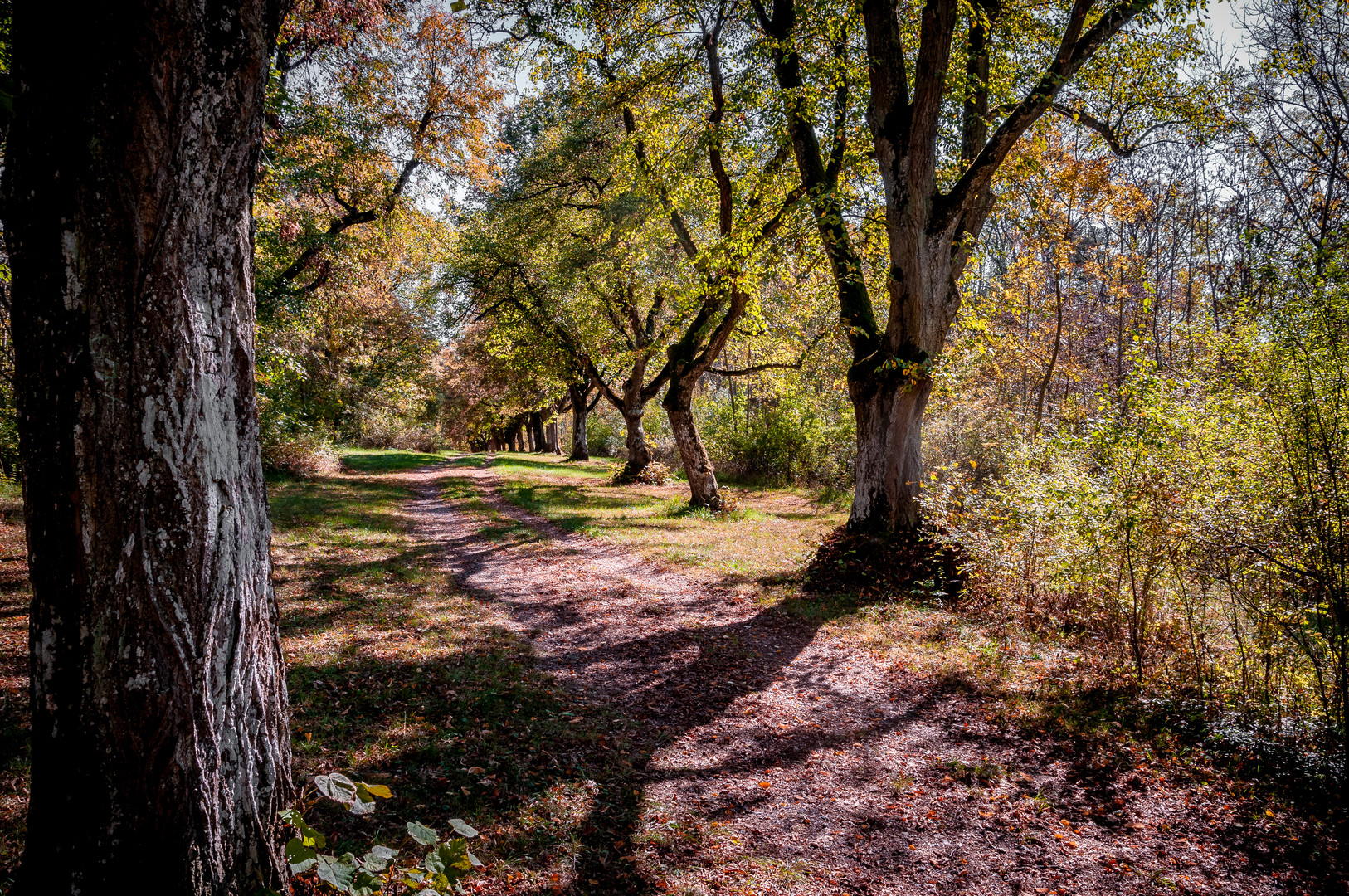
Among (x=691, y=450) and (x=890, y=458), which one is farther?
(x=691, y=450)

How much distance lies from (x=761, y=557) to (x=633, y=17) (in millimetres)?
9547

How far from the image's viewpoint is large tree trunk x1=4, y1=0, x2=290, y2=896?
6.54 feet

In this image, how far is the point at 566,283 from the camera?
17750mm

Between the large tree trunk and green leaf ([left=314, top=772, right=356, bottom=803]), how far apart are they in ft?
1.28

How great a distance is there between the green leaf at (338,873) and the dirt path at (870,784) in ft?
5.85

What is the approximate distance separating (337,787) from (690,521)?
11262mm

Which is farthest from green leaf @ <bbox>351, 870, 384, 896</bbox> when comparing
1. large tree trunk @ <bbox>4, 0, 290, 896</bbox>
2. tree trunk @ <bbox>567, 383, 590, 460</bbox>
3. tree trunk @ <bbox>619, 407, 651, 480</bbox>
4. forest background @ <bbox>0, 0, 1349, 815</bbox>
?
tree trunk @ <bbox>567, 383, 590, 460</bbox>

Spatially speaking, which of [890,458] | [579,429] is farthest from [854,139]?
[579,429]

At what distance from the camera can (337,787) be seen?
88.7 inches

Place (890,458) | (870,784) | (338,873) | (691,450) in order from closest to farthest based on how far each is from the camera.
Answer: (338,873)
(870,784)
(890,458)
(691,450)

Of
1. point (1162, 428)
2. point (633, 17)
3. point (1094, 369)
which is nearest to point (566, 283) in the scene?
point (633, 17)

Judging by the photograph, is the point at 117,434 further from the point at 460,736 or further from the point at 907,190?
the point at 907,190

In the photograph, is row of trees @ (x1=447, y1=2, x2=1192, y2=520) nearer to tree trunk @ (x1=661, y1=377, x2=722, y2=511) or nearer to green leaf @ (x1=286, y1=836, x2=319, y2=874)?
tree trunk @ (x1=661, y1=377, x2=722, y2=511)

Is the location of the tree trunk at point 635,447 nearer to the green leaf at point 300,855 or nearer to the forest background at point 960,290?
the forest background at point 960,290
